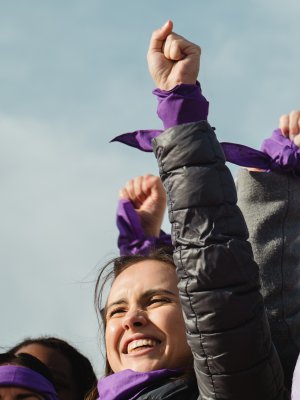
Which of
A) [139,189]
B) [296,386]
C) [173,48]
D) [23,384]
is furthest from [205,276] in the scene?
[139,189]

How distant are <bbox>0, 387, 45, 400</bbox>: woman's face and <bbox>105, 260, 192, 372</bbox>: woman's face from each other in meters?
0.53

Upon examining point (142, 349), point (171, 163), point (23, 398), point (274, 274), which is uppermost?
point (171, 163)

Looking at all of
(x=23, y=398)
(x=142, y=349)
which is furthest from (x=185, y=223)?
(x=23, y=398)

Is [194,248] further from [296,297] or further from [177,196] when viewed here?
[296,297]

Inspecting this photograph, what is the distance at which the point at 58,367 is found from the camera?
12.8ft

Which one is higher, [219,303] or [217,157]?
[217,157]

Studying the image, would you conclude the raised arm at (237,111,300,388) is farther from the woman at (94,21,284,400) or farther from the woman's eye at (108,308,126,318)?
the woman's eye at (108,308,126,318)

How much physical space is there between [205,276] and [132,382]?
1.97 feet

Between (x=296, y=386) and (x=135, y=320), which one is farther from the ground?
(x=135, y=320)

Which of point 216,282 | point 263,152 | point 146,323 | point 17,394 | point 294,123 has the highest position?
point 294,123

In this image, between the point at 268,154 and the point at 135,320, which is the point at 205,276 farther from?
the point at 268,154

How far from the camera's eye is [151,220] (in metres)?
4.05

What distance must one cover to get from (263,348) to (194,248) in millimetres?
367

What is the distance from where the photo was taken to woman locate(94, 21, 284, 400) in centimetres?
243
